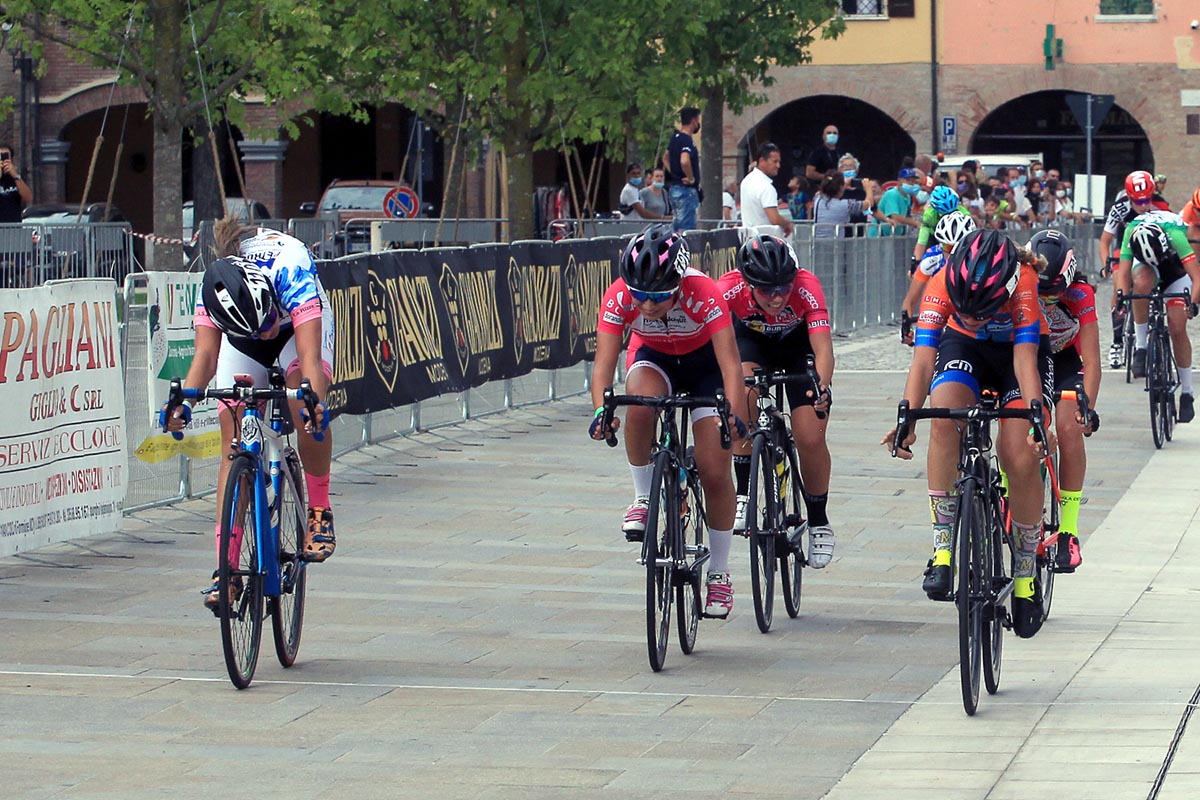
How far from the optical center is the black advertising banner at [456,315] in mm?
14938

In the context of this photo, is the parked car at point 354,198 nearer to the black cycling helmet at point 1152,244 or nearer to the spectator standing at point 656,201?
the spectator standing at point 656,201

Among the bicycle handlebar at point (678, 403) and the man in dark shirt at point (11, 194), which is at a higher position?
the man in dark shirt at point (11, 194)

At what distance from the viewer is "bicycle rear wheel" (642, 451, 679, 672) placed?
8492 mm

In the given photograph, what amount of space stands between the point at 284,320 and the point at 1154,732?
352cm

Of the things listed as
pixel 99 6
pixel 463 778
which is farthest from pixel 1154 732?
pixel 99 6

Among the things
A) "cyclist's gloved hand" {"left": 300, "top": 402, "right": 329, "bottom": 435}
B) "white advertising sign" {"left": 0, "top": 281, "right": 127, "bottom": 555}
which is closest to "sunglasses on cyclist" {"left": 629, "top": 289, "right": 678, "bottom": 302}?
"cyclist's gloved hand" {"left": 300, "top": 402, "right": 329, "bottom": 435}

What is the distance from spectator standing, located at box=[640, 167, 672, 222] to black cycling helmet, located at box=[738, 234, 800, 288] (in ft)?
56.5

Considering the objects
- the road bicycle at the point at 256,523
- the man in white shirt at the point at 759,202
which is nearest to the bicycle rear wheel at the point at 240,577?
the road bicycle at the point at 256,523

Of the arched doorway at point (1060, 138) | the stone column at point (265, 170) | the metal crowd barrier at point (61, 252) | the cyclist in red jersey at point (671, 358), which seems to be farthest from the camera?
the arched doorway at point (1060, 138)

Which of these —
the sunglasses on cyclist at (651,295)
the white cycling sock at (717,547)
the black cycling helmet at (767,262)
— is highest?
the black cycling helmet at (767,262)

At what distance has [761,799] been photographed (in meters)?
6.61

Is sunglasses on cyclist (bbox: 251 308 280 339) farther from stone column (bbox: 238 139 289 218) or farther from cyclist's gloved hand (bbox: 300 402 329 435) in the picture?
stone column (bbox: 238 139 289 218)

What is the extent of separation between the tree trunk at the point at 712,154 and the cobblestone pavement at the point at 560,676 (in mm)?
26947

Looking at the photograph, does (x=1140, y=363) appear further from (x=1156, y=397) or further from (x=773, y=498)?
(x=773, y=498)
